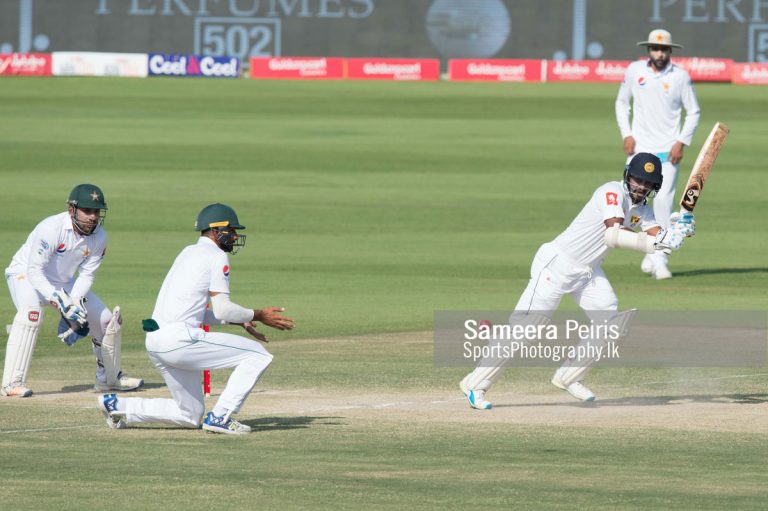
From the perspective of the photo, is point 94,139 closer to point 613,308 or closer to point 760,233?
point 760,233

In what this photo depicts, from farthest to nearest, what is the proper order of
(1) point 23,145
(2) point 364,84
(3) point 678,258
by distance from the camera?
1. (2) point 364,84
2. (1) point 23,145
3. (3) point 678,258

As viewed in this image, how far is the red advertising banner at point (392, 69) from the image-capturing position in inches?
2053

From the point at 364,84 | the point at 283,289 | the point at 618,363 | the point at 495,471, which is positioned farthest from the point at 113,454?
the point at 364,84

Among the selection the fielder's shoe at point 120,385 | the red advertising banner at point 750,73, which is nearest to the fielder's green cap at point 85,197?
the fielder's shoe at point 120,385

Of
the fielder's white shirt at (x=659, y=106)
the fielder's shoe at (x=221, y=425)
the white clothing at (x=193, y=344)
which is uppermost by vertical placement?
the fielder's white shirt at (x=659, y=106)

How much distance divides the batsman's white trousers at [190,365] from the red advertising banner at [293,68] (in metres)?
43.3

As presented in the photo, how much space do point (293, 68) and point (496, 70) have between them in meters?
7.38

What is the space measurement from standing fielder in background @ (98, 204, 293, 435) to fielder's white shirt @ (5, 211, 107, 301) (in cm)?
200

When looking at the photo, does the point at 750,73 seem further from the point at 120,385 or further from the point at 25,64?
the point at 120,385

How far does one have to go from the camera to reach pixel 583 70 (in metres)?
52.3

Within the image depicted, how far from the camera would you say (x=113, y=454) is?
8.70m

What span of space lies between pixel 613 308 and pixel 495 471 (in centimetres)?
247

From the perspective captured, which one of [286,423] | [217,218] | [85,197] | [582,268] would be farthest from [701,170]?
[85,197]

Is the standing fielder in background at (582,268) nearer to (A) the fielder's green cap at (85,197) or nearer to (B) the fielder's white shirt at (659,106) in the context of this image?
(A) the fielder's green cap at (85,197)
